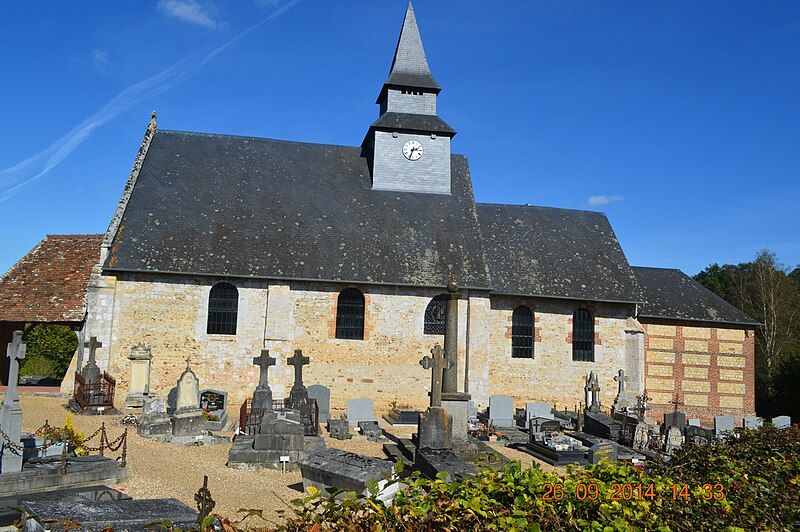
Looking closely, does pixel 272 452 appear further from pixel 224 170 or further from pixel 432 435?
pixel 224 170

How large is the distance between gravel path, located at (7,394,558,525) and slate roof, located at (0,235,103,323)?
3988 mm

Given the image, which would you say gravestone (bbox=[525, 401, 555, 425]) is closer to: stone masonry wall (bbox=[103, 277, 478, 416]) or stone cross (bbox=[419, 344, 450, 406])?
stone masonry wall (bbox=[103, 277, 478, 416])

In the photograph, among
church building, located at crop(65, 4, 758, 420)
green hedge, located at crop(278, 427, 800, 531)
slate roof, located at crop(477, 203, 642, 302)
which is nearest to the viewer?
green hedge, located at crop(278, 427, 800, 531)

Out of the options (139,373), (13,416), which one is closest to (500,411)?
(139,373)

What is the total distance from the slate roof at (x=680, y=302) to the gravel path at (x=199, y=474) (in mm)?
10121

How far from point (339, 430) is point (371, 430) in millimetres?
827

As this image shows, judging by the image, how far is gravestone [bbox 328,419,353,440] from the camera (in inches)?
530

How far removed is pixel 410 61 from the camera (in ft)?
70.8

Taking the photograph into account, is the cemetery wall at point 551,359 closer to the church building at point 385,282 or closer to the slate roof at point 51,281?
the church building at point 385,282

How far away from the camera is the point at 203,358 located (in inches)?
658

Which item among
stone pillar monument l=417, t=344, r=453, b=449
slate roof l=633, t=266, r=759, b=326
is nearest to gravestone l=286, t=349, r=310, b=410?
stone pillar monument l=417, t=344, r=453, b=449

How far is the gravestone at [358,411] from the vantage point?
14859mm

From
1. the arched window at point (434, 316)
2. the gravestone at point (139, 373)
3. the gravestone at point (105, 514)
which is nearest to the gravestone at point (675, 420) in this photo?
the arched window at point (434, 316)

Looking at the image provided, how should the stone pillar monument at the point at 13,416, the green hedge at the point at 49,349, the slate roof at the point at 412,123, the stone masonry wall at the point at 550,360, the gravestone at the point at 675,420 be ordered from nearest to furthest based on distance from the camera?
1. the stone pillar monument at the point at 13,416
2. the gravestone at the point at 675,420
3. the stone masonry wall at the point at 550,360
4. the slate roof at the point at 412,123
5. the green hedge at the point at 49,349
